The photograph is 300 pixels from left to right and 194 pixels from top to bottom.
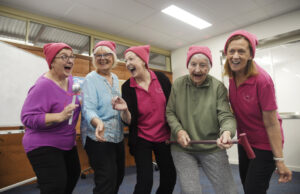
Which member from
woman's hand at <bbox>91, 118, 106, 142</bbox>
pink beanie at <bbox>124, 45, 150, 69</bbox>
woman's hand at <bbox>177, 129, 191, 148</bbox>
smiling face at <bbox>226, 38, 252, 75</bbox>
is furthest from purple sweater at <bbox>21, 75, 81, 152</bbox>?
smiling face at <bbox>226, 38, 252, 75</bbox>

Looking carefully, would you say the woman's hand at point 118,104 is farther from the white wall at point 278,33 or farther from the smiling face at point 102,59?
the white wall at point 278,33

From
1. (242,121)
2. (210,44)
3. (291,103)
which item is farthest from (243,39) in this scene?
(210,44)

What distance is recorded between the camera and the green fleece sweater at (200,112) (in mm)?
1263

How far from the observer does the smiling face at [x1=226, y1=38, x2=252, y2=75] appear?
1251mm

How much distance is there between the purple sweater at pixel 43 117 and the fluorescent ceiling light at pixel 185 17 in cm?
305

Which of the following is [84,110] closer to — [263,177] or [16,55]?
[263,177]

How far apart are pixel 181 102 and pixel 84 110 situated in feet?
2.08

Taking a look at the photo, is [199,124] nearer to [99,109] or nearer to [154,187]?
[99,109]

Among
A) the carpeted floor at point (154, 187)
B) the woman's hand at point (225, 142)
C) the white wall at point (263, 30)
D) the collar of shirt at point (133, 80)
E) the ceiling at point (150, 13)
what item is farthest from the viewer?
the white wall at point (263, 30)

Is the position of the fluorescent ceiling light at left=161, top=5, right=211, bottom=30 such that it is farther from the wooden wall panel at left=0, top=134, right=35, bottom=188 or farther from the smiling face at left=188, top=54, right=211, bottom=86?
the wooden wall panel at left=0, top=134, right=35, bottom=188

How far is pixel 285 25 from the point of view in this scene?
4102mm

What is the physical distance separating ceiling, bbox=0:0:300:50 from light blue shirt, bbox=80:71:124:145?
8.16 ft

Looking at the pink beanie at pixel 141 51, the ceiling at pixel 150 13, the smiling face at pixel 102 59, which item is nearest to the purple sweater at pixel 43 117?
the smiling face at pixel 102 59

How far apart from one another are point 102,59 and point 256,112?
43.3 inches
